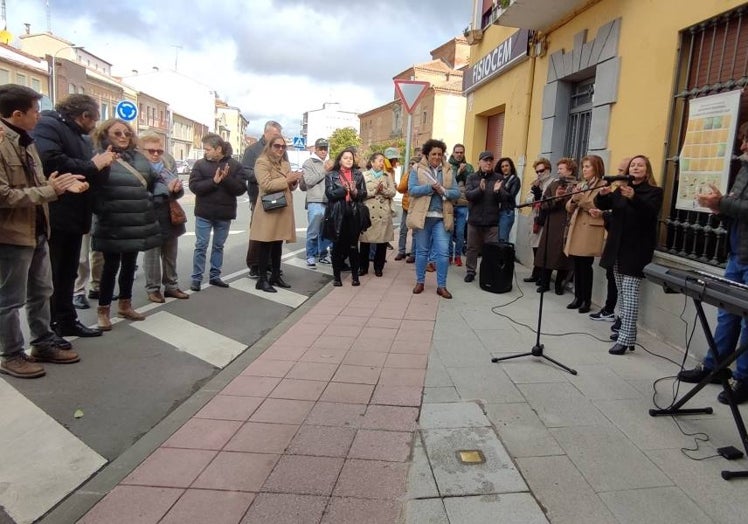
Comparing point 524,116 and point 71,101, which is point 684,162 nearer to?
point 524,116

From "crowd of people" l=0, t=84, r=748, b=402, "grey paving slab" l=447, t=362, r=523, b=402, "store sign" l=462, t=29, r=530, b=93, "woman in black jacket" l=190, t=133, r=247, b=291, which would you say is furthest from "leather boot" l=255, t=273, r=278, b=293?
"store sign" l=462, t=29, r=530, b=93

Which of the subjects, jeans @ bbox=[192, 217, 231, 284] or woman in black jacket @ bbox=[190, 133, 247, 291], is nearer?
woman in black jacket @ bbox=[190, 133, 247, 291]

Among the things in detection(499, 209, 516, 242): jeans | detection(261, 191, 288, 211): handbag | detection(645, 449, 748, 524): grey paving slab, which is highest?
detection(261, 191, 288, 211): handbag

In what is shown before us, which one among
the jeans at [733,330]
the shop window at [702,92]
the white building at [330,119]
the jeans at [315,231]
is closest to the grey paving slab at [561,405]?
the jeans at [733,330]

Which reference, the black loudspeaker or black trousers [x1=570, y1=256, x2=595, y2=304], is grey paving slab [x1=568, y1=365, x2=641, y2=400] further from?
the black loudspeaker

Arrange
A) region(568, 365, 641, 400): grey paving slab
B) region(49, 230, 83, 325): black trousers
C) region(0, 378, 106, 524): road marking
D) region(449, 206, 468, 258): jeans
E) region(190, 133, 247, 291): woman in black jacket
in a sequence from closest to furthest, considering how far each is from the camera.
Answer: region(0, 378, 106, 524): road marking → region(568, 365, 641, 400): grey paving slab → region(49, 230, 83, 325): black trousers → region(190, 133, 247, 291): woman in black jacket → region(449, 206, 468, 258): jeans

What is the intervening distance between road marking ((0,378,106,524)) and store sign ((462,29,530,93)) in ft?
28.0

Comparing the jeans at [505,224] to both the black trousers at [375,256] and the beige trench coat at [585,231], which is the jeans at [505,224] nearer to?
the black trousers at [375,256]

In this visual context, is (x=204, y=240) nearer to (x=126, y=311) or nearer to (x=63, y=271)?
(x=126, y=311)

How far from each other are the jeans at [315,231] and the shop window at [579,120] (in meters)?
3.84

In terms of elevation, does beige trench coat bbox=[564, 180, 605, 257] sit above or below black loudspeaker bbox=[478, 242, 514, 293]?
above

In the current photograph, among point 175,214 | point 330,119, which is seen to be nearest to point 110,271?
point 175,214

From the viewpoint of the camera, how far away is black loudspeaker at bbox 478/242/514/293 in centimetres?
709

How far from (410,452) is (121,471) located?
5.12 feet
